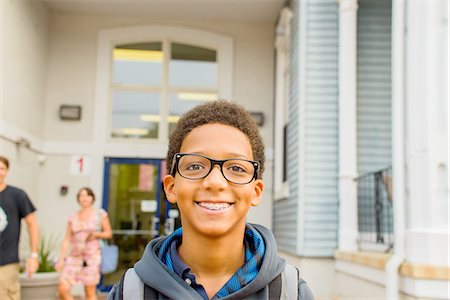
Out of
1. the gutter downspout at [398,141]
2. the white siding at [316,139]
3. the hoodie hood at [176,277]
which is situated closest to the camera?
the hoodie hood at [176,277]

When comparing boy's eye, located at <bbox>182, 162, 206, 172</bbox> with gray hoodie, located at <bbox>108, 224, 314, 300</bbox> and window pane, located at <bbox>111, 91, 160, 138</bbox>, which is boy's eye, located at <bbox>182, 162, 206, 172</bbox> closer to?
gray hoodie, located at <bbox>108, 224, 314, 300</bbox>

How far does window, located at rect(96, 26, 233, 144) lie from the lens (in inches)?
342

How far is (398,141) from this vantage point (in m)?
4.42

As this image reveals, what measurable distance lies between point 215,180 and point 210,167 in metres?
0.04

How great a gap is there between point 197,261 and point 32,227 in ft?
12.5

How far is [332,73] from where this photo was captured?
6535 millimetres

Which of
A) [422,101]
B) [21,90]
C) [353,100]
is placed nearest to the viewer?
[422,101]

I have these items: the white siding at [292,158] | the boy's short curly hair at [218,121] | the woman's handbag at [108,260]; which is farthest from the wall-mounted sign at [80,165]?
the boy's short curly hair at [218,121]

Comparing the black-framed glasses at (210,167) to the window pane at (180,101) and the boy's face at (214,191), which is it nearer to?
the boy's face at (214,191)

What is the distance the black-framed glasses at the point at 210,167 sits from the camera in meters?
1.19

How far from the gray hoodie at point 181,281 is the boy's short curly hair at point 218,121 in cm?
22

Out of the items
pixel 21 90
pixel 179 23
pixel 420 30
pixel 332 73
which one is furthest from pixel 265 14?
pixel 420 30

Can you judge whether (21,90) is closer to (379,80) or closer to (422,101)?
(379,80)

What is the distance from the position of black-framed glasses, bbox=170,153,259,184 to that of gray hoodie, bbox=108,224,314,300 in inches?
7.8
